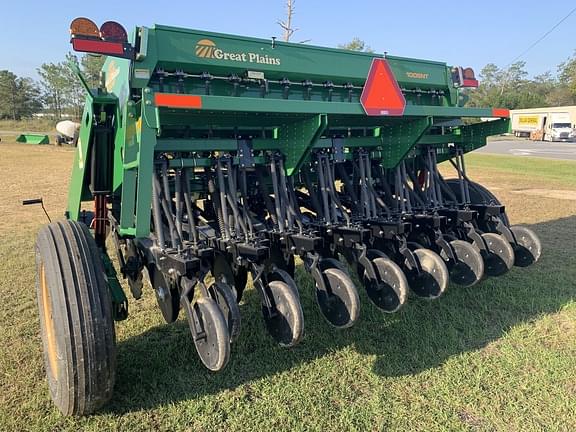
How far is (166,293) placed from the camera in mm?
3027

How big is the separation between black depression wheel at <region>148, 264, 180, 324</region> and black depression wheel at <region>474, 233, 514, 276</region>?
2.51 m

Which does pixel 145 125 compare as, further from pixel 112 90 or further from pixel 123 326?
pixel 123 326

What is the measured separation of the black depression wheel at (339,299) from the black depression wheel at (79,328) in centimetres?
127

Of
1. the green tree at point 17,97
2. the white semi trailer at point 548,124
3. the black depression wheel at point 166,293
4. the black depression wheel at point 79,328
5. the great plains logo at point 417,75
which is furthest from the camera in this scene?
the green tree at point 17,97

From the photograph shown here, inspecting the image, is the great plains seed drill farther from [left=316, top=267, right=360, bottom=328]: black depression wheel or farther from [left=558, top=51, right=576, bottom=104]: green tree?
[left=558, top=51, right=576, bottom=104]: green tree

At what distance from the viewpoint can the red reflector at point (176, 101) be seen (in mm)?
2459

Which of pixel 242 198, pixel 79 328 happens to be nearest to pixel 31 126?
pixel 242 198

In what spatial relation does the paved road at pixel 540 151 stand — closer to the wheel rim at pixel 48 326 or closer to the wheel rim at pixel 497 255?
the wheel rim at pixel 497 255

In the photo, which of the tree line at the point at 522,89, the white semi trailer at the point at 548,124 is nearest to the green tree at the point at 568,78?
the tree line at the point at 522,89

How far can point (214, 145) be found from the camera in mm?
3088

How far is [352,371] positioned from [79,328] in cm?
164

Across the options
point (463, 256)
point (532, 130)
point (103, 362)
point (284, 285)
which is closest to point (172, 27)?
point (284, 285)

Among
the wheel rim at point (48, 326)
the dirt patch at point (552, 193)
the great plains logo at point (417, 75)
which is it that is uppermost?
the great plains logo at point (417, 75)

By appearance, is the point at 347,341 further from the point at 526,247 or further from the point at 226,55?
the point at 226,55
